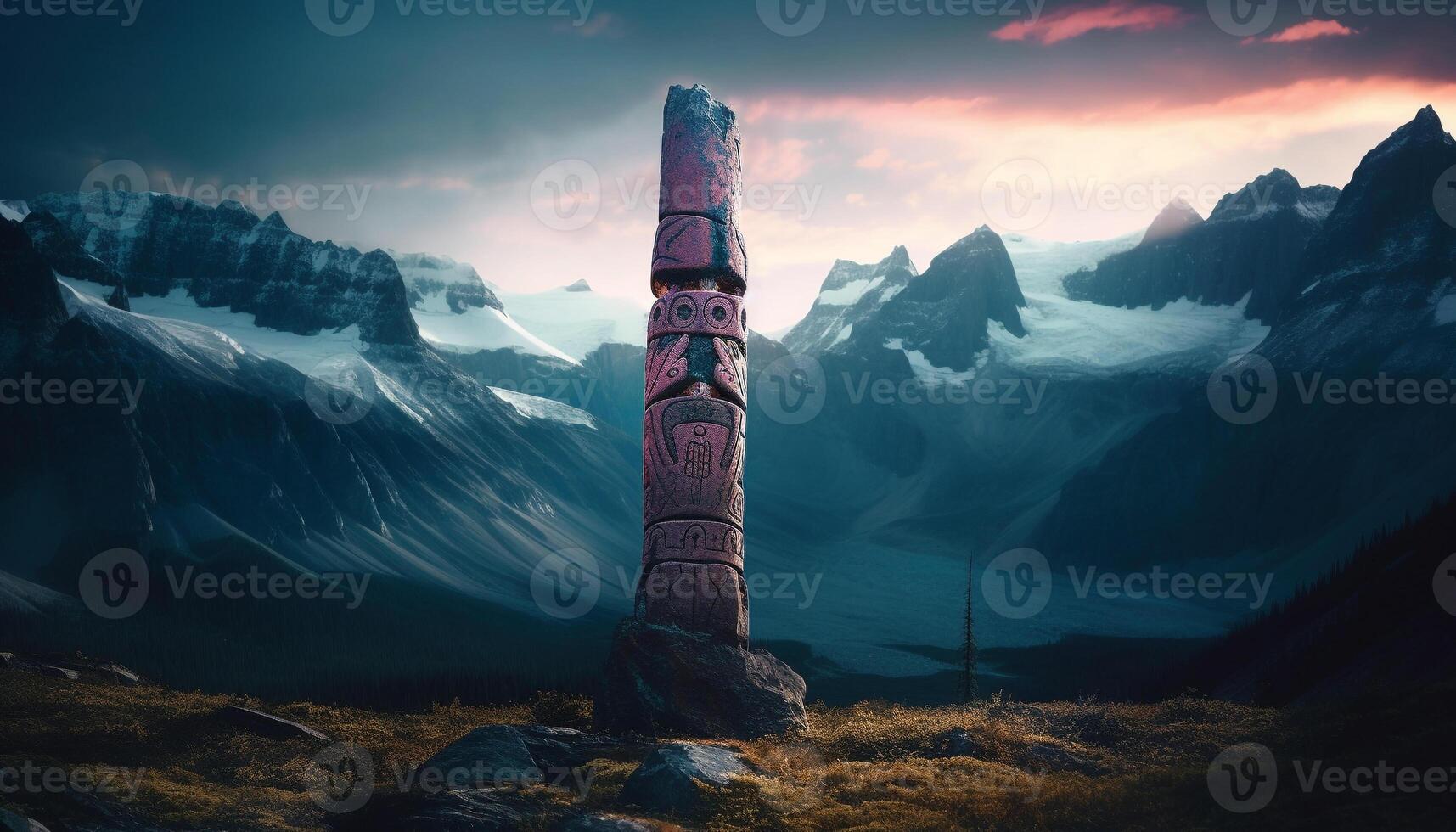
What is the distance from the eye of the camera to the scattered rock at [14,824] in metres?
18.3

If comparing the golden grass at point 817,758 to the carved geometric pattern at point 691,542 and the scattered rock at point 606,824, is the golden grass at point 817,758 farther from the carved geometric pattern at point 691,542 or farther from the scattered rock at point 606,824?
the carved geometric pattern at point 691,542

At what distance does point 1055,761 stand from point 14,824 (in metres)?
22.0

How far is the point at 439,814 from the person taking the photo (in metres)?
21.9

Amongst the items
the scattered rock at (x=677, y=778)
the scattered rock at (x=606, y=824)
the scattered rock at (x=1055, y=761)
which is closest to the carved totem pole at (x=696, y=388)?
the scattered rock at (x=677, y=778)

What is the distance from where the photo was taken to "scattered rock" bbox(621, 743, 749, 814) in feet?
76.8

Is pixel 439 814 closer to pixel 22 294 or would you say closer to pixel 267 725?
pixel 267 725

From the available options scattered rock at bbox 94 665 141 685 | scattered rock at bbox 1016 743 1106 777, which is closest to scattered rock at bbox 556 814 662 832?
scattered rock at bbox 1016 743 1106 777

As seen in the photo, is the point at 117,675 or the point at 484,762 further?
the point at 117,675

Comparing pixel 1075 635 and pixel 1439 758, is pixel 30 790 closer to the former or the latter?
pixel 1439 758

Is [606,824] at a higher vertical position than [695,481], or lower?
lower

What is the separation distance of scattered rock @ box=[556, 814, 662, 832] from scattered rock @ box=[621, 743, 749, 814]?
3.81 feet

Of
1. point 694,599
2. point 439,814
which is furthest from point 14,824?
point 694,599

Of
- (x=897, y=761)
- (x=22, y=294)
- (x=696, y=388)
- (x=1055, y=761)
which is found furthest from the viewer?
(x=22, y=294)

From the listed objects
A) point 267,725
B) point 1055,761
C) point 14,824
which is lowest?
point 14,824
